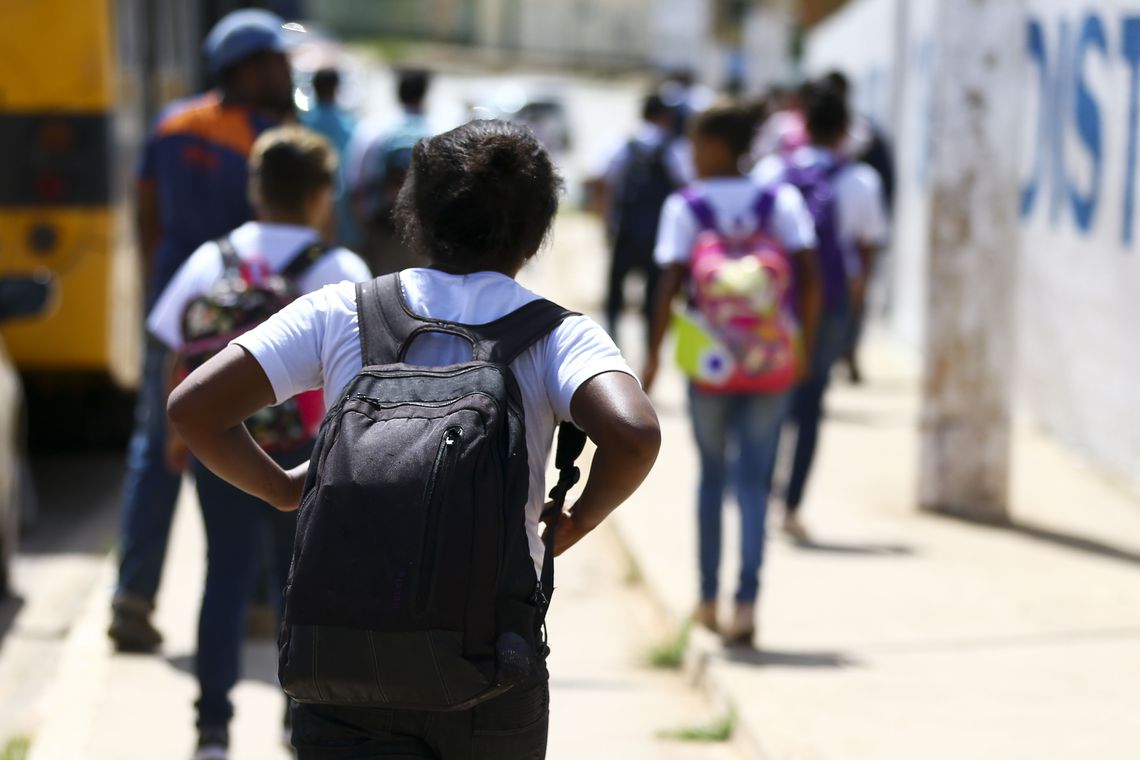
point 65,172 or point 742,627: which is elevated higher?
point 65,172

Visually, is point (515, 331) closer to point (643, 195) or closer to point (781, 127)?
point (643, 195)

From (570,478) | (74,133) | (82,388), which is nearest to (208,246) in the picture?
(570,478)

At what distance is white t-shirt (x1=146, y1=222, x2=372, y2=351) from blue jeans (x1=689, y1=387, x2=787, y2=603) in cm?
163

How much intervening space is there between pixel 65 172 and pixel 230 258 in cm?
390

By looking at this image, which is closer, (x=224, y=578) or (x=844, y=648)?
(x=224, y=578)

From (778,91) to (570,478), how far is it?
15701mm

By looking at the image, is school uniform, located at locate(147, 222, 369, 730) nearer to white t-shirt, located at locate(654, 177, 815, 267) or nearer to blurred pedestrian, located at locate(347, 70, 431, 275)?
white t-shirt, located at locate(654, 177, 815, 267)

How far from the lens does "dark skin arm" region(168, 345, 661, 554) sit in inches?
110

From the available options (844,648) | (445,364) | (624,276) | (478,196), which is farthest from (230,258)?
(624,276)

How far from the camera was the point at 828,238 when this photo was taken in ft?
25.2

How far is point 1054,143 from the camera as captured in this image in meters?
9.59

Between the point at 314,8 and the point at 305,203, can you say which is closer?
the point at 305,203

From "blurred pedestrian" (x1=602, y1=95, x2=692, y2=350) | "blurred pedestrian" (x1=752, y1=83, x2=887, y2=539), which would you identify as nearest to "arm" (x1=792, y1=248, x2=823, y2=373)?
"blurred pedestrian" (x1=752, y1=83, x2=887, y2=539)

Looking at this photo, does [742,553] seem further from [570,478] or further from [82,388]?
[82,388]
